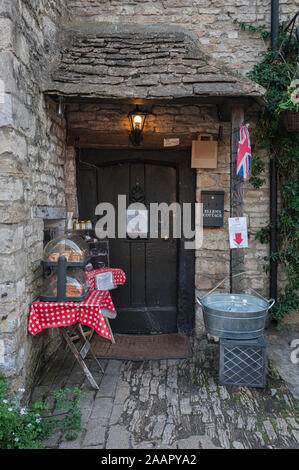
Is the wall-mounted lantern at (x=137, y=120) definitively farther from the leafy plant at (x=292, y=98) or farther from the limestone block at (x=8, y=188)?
the limestone block at (x=8, y=188)

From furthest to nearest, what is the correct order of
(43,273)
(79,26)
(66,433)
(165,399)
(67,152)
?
1. (67,152)
2. (79,26)
3. (43,273)
4. (165,399)
5. (66,433)

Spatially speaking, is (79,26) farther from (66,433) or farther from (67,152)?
(66,433)

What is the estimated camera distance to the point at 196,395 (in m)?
3.19

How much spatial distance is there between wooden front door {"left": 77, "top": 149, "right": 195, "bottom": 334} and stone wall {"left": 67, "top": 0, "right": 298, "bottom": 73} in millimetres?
1559

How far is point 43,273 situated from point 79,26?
306 centimetres

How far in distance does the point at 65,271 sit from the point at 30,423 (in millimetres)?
1223

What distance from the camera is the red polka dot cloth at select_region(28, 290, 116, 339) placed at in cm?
307

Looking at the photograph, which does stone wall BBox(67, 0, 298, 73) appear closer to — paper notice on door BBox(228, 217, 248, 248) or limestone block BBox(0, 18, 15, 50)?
limestone block BBox(0, 18, 15, 50)

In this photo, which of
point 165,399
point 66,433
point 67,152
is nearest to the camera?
point 66,433

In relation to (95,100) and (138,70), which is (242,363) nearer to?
(95,100)

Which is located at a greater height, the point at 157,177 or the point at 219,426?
the point at 157,177

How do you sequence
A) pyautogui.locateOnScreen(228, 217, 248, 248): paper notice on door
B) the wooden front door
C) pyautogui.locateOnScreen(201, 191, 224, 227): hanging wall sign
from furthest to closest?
the wooden front door → pyautogui.locateOnScreen(201, 191, 224, 227): hanging wall sign → pyautogui.locateOnScreen(228, 217, 248, 248): paper notice on door

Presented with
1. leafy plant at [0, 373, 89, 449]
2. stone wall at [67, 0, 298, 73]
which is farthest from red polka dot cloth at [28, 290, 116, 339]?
stone wall at [67, 0, 298, 73]

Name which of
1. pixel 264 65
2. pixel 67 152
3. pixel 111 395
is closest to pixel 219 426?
pixel 111 395
